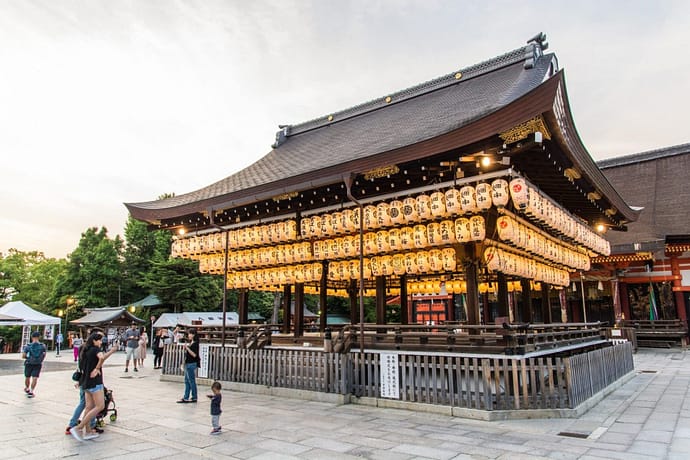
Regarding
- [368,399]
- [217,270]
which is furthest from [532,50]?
[217,270]

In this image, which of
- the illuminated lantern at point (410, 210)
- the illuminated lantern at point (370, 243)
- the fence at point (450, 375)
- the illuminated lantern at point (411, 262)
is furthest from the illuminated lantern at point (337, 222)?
the fence at point (450, 375)

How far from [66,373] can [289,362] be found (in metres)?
12.5

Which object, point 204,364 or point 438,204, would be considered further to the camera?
point 204,364

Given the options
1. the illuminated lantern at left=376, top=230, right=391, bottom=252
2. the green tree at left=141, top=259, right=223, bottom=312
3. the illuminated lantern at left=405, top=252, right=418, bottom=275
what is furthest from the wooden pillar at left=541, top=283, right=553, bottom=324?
the green tree at left=141, top=259, right=223, bottom=312

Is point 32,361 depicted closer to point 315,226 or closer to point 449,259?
point 315,226

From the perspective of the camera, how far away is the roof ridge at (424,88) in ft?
52.4

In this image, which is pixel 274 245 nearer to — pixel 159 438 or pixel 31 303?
pixel 159 438

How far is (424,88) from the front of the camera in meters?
18.7

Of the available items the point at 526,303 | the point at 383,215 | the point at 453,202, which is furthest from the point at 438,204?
the point at 526,303

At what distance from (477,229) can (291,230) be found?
5861mm

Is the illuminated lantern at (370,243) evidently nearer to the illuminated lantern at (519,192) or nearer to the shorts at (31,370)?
the illuminated lantern at (519,192)

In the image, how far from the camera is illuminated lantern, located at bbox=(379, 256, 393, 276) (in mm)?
11930

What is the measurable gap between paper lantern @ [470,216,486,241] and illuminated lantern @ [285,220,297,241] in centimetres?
560

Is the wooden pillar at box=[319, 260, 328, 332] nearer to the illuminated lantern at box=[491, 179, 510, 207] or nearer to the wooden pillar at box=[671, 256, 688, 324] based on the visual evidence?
the illuminated lantern at box=[491, 179, 510, 207]
